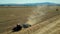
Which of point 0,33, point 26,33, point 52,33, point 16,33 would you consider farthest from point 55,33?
point 0,33

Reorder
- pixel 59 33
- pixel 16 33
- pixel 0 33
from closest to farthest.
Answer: pixel 59 33 < pixel 16 33 < pixel 0 33

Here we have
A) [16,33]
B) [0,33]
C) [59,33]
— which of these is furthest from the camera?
[0,33]

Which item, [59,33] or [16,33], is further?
[16,33]

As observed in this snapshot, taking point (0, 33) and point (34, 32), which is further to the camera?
point (0, 33)

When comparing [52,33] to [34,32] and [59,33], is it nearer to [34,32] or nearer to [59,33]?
[59,33]

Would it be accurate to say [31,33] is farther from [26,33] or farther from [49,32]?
[49,32]

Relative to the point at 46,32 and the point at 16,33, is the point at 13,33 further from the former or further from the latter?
the point at 46,32

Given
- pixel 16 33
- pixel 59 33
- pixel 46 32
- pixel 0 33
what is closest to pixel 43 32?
pixel 46 32

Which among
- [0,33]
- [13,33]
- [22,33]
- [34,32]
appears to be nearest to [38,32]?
[34,32]
